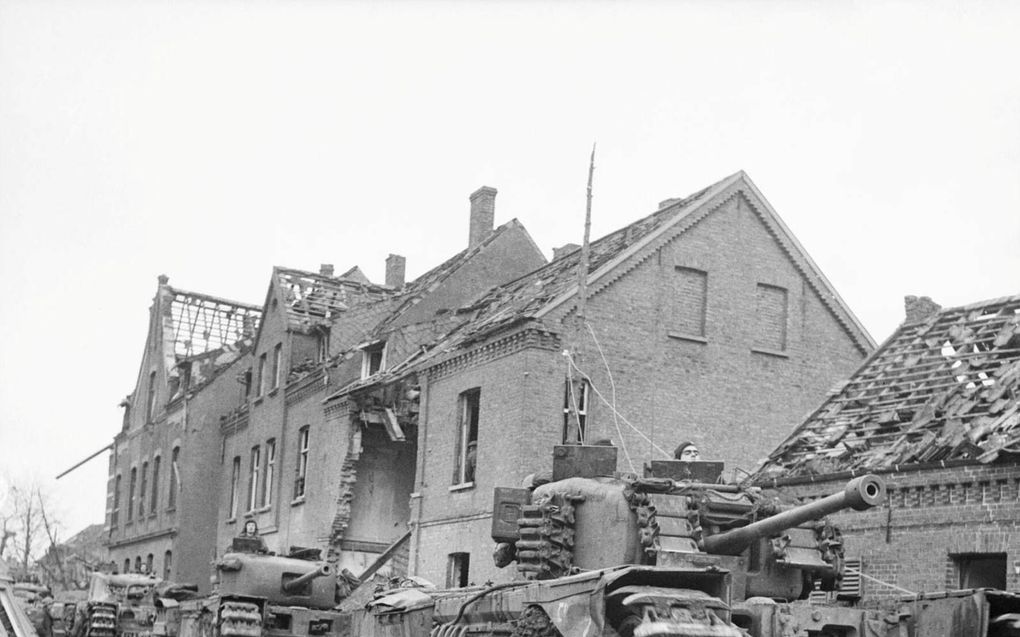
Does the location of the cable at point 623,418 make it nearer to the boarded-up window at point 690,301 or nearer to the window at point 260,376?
the boarded-up window at point 690,301

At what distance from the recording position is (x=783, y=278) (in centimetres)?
2995

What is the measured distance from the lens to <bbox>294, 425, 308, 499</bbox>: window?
119ft

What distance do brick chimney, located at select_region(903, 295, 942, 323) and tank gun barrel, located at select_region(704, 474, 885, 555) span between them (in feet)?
42.0

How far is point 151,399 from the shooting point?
50094 millimetres

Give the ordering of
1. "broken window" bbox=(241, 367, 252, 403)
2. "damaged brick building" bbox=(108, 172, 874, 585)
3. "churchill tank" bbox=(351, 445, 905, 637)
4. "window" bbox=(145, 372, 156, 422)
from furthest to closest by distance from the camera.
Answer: "window" bbox=(145, 372, 156, 422)
"broken window" bbox=(241, 367, 252, 403)
"damaged brick building" bbox=(108, 172, 874, 585)
"churchill tank" bbox=(351, 445, 905, 637)

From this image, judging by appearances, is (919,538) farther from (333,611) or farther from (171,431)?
(171,431)

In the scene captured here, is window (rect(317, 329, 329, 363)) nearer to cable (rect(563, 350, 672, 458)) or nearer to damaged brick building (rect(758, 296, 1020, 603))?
cable (rect(563, 350, 672, 458))

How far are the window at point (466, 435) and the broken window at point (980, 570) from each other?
1174 centimetres

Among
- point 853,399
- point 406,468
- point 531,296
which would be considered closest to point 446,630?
point 853,399

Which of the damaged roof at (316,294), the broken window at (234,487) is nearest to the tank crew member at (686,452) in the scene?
the damaged roof at (316,294)

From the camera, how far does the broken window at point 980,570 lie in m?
18.6

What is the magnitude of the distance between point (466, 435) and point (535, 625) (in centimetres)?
1641

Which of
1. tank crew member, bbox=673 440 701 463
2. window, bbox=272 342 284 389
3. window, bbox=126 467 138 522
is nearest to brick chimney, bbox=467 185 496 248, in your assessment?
window, bbox=272 342 284 389

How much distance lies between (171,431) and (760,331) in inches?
943
